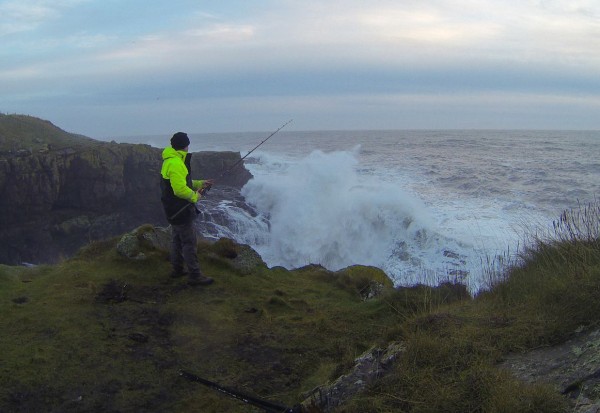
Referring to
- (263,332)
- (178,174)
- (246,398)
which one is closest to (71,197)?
(178,174)

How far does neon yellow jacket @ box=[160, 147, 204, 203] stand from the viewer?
6957 mm

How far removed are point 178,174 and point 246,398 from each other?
11.8ft

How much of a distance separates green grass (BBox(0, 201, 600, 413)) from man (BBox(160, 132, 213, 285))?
1.22 ft

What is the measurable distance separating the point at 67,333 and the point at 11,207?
23.7m

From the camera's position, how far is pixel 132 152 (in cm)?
3019

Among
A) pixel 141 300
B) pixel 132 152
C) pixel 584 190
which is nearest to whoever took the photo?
pixel 141 300

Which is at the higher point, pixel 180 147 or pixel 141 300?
pixel 180 147

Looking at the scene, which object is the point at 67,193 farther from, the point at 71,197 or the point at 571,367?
the point at 571,367

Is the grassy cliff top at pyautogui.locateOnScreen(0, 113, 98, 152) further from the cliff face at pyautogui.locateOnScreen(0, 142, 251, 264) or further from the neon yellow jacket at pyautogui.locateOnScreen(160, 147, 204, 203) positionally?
the neon yellow jacket at pyautogui.locateOnScreen(160, 147, 204, 203)

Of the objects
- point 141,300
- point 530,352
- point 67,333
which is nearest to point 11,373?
point 67,333

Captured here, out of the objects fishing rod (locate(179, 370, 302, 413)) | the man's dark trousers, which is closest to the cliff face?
the man's dark trousers

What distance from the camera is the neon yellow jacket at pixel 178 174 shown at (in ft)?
22.8

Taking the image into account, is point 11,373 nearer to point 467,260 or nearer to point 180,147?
point 180,147

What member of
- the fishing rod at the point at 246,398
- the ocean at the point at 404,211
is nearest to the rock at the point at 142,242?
the fishing rod at the point at 246,398
